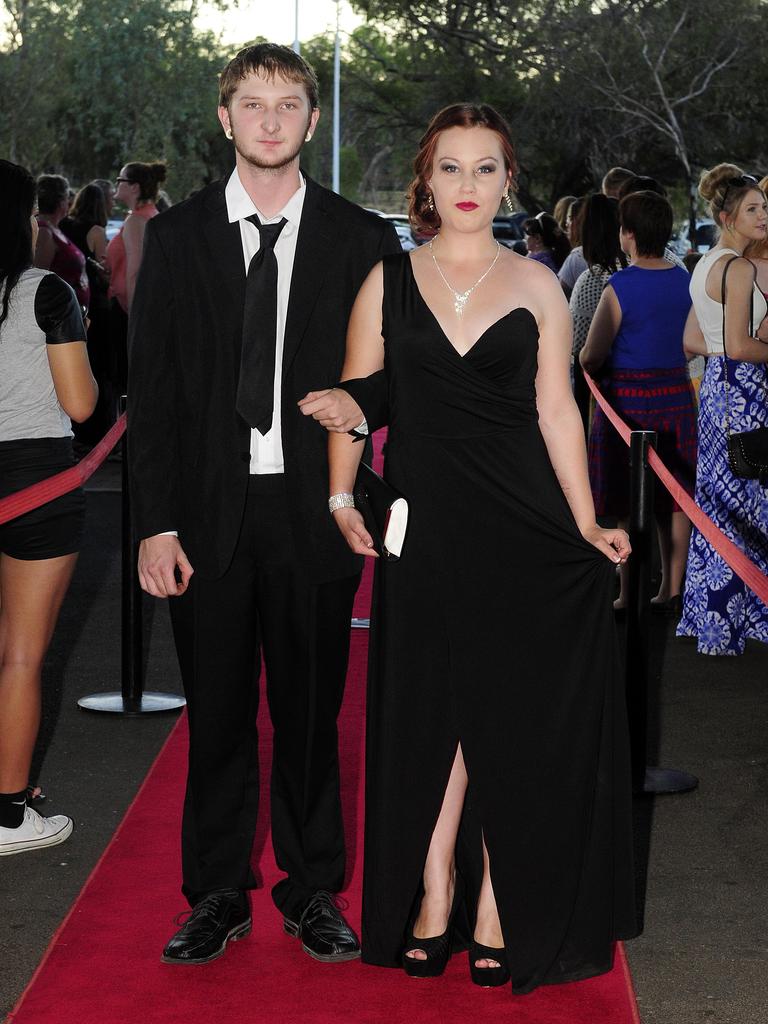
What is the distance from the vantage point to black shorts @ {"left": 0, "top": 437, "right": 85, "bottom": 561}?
15.3ft

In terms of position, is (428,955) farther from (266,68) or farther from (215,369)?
(266,68)

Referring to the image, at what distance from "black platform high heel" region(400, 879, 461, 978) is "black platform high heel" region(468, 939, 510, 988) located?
0.24 ft

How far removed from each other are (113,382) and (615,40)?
29.9 m

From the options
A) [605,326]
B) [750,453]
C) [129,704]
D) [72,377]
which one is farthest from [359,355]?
[605,326]

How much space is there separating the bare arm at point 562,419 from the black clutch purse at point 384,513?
422mm

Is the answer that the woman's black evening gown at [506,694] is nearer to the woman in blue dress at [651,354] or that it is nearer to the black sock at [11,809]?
the black sock at [11,809]

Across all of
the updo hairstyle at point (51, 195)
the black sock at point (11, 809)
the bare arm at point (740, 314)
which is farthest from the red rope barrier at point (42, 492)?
the updo hairstyle at point (51, 195)

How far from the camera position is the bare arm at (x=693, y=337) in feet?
24.5

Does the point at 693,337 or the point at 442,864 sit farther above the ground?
the point at 693,337

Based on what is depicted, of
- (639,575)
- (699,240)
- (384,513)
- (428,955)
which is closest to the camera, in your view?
(384,513)

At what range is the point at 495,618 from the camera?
3746mm

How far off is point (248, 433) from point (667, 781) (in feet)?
8.47

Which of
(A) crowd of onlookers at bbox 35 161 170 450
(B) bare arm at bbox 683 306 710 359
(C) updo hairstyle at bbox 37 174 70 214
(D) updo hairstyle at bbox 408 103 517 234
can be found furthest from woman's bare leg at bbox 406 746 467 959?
(C) updo hairstyle at bbox 37 174 70 214

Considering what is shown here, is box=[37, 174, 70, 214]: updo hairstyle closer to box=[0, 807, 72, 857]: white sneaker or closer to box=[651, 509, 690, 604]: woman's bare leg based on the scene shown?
box=[651, 509, 690, 604]: woman's bare leg
